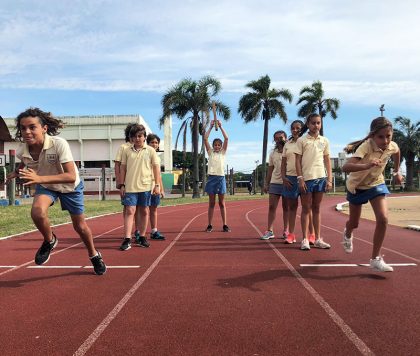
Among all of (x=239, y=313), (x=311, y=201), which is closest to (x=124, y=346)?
(x=239, y=313)

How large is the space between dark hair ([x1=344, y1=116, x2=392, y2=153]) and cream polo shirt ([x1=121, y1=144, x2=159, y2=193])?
3.17m

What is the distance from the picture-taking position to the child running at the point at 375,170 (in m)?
4.70

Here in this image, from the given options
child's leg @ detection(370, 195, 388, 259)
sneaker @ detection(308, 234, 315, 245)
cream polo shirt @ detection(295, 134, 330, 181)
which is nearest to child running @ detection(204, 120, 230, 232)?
sneaker @ detection(308, 234, 315, 245)

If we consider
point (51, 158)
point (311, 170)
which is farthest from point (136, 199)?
point (311, 170)

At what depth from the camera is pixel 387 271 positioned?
4730 mm

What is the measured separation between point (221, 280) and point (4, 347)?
228cm

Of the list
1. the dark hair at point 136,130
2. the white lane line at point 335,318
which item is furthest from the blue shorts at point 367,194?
the dark hair at point 136,130

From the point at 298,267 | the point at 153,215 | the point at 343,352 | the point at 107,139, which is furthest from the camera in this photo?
the point at 107,139

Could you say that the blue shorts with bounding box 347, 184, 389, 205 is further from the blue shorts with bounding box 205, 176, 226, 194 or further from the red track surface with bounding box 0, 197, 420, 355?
the blue shorts with bounding box 205, 176, 226, 194

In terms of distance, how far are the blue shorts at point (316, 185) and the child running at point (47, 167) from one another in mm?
3334

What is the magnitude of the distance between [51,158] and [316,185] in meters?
3.85

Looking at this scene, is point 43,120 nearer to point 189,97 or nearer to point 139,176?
point 139,176

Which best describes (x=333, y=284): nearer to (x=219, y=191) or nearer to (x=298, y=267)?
(x=298, y=267)

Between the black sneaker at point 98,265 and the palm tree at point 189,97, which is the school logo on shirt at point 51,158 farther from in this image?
the palm tree at point 189,97
